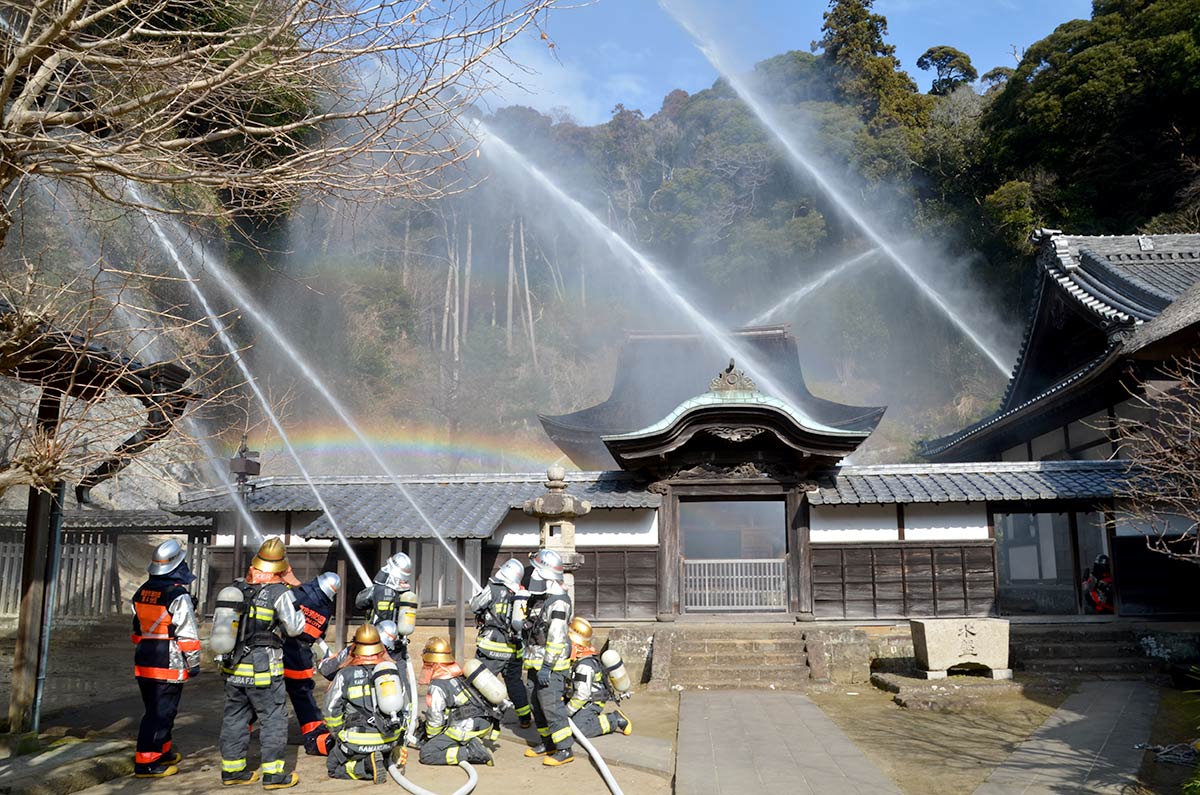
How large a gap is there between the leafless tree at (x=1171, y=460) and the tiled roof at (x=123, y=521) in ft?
54.6

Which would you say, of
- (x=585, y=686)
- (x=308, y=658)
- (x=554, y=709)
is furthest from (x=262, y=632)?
(x=585, y=686)

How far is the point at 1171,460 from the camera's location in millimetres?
7328

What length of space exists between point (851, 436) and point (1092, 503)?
4.16 metres

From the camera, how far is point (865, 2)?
47.7 metres

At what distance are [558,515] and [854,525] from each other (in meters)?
5.37

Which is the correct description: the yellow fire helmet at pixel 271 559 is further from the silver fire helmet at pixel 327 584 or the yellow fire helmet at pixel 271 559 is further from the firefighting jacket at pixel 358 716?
the firefighting jacket at pixel 358 716

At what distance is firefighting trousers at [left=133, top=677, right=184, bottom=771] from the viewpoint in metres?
6.91

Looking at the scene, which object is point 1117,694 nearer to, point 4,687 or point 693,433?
point 693,433

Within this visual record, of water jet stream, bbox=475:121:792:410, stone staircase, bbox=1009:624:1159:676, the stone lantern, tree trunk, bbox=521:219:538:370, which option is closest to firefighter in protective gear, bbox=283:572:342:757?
the stone lantern

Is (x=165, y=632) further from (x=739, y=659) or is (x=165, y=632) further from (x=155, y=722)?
(x=739, y=659)

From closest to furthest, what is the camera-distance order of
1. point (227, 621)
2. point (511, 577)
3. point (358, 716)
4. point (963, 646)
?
point (227, 621), point (358, 716), point (511, 577), point (963, 646)

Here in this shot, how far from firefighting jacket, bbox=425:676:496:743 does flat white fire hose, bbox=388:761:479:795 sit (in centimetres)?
53

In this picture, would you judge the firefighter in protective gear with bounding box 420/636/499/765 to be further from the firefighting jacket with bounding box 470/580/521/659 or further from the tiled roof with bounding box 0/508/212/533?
the tiled roof with bounding box 0/508/212/533

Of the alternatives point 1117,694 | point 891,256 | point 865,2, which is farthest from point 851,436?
point 865,2
